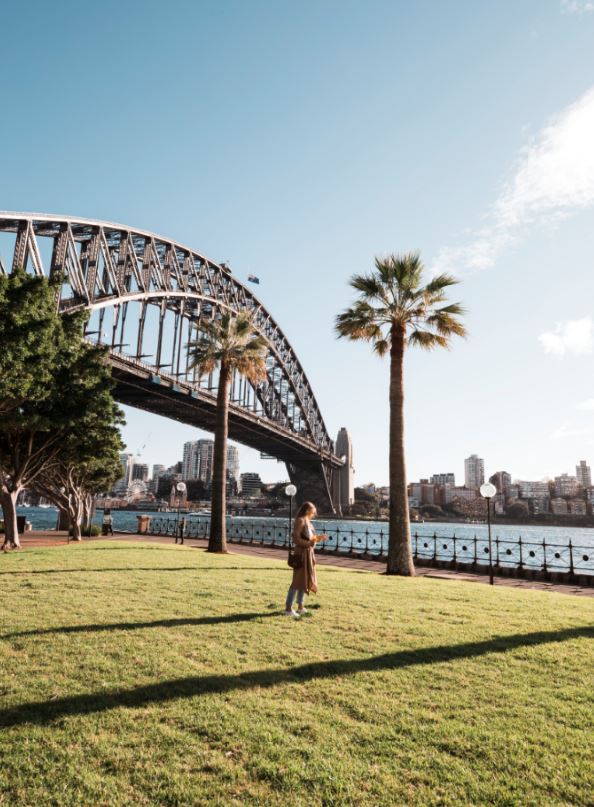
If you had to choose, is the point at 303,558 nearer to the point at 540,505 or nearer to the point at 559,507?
the point at 559,507

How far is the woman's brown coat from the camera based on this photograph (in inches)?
290

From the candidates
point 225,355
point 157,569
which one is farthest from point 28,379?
point 225,355

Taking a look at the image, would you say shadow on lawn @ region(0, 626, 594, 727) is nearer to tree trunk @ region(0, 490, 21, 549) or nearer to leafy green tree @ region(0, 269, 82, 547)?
leafy green tree @ region(0, 269, 82, 547)

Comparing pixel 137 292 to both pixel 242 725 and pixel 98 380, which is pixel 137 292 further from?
pixel 242 725

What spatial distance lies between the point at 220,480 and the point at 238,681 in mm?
18551

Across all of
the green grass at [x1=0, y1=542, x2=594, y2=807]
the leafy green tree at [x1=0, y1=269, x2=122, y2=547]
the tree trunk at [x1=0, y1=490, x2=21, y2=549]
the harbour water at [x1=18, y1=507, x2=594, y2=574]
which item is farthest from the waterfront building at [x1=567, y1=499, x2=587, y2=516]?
the green grass at [x1=0, y1=542, x2=594, y2=807]

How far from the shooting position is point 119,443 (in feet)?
85.9

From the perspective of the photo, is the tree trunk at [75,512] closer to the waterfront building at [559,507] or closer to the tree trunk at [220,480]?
the tree trunk at [220,480]

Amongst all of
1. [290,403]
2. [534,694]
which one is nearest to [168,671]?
[534,694]

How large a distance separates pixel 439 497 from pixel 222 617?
191464 mm

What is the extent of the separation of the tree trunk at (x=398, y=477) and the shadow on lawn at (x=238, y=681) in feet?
30.8

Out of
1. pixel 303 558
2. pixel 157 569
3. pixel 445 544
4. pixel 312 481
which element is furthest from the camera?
pixel 312 481

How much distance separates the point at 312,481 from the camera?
10188cm

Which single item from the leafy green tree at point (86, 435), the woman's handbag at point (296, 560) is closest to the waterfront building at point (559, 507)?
the leafy green tree at point (86, 435)
